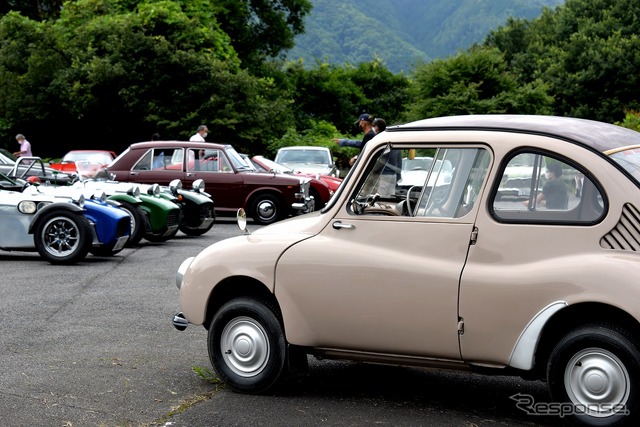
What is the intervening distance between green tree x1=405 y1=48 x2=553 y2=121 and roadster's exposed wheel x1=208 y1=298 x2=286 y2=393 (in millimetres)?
33323

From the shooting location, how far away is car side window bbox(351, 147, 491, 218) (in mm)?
5840

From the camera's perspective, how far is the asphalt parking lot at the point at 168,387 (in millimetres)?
5695

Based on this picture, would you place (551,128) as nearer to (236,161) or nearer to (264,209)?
(264,209)

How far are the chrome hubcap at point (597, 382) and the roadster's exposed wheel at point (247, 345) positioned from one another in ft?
5.87

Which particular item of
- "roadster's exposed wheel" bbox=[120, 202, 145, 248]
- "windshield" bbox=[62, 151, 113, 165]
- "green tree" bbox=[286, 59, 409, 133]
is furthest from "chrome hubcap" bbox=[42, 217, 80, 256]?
"green tree" bbox=[286, 59, 409, 133]

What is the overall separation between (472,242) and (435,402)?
1.05 metres

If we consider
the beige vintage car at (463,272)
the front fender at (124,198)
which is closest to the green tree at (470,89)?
the front fender at (124,198)

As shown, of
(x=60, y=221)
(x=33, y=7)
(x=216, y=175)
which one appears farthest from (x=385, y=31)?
(x=60, y=221)

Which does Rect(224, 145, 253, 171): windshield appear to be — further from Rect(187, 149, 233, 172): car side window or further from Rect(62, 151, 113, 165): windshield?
Rect(62, 151, 113, 165): windshield

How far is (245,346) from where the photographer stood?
20.7 ft

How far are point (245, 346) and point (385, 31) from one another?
146 meters

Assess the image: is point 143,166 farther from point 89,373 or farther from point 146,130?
point 146,130

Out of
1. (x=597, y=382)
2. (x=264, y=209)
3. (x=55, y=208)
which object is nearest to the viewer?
(x=597, y=382)

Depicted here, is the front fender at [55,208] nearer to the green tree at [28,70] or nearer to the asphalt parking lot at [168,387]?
the asphalt parking lot at [168,387]
